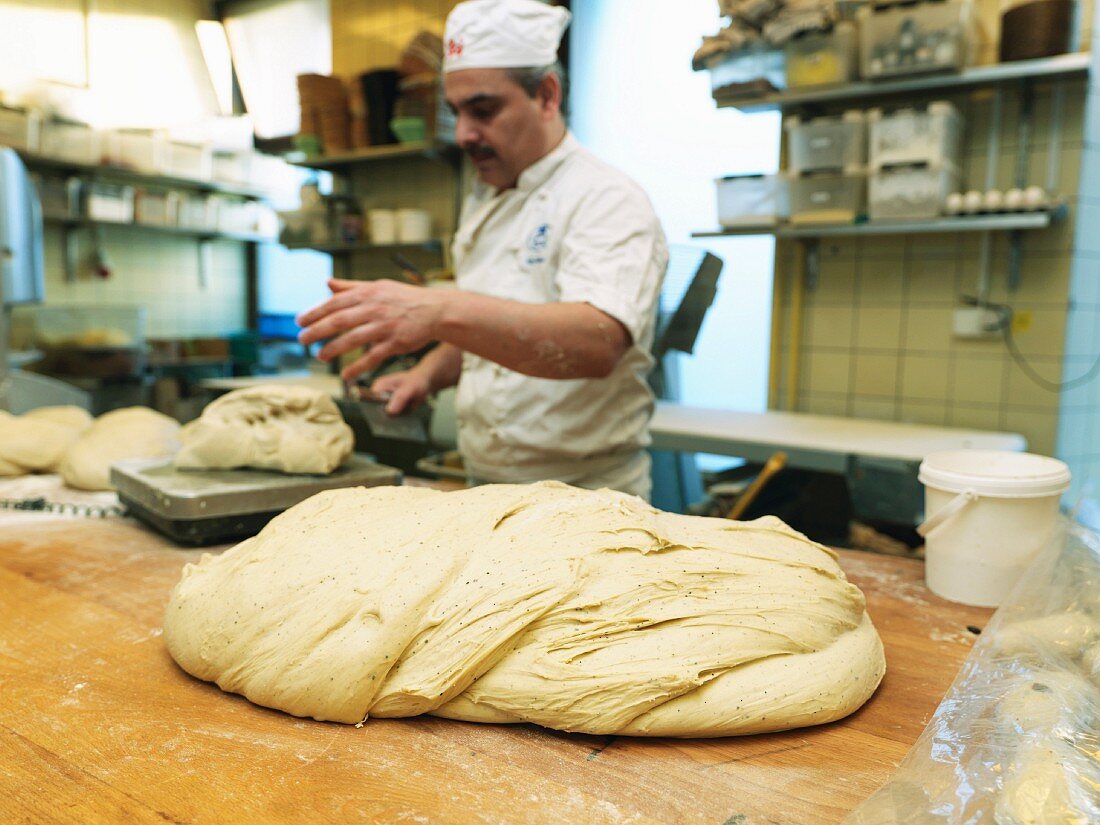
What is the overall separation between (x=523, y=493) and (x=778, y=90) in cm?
240

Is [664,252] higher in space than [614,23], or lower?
lower

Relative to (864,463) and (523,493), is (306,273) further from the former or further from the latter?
(523,493)

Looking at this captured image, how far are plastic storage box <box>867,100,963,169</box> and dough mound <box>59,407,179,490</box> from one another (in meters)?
2.32

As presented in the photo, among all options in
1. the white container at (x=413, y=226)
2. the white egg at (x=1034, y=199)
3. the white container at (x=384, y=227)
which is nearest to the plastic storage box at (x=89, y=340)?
the white container at (x=384, y=227)

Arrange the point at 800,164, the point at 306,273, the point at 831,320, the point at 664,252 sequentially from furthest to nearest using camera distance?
1. the point at 306,273
2. the point at 831,320
3. the point at 800,164
4. the point at 664,252

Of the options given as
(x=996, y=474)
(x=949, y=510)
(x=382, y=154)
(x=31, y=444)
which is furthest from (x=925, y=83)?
(x=31, y=444)

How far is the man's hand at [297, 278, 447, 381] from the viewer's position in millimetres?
1252

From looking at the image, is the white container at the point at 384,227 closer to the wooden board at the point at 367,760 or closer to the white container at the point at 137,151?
the white container at the point at 137,151

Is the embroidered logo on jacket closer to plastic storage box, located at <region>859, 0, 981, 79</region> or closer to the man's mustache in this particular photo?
the man's mustache

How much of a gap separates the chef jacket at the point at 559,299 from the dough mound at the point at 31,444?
100 cm

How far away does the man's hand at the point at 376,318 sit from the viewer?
49.3 inches

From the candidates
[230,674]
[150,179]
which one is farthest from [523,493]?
[150,179]

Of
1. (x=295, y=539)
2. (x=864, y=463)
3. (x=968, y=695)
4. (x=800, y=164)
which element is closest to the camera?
(x=968, y=695)

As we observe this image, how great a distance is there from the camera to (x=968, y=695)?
2.60 ft
